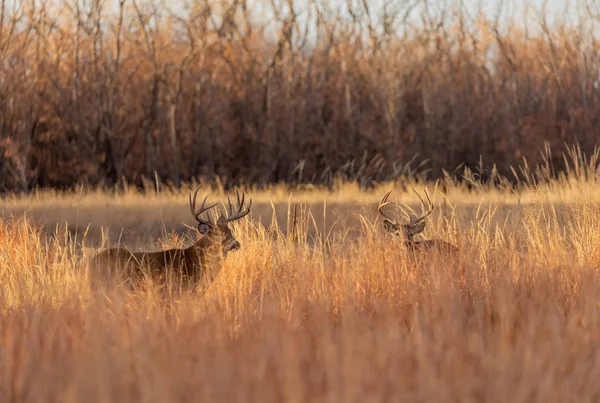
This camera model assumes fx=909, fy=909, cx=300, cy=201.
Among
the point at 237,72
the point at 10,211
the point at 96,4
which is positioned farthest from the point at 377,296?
the point at 237,72

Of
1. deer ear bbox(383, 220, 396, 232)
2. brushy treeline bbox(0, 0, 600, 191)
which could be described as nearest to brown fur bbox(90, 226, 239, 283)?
deer ear bbox(383, 220, 396, 232)

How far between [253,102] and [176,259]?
10.7 meters

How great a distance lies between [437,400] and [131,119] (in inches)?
552

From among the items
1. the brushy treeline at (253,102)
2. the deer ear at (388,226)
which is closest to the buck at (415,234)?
the deer ear at (388,226)

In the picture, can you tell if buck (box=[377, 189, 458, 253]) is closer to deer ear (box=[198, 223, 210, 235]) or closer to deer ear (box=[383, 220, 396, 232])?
deer ear (box=[383, 220, 396, 232])

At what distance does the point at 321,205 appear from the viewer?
1058 cm

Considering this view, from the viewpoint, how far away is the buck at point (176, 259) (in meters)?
5.35

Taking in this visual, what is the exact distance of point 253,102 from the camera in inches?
634

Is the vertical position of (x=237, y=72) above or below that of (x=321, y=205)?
above

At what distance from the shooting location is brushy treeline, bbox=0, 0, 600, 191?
1536 centimetres

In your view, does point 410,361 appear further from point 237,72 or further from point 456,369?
point 237,72

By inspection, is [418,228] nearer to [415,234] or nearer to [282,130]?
[415,234]

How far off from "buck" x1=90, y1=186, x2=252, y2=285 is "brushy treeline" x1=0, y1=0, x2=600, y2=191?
9.51 meters

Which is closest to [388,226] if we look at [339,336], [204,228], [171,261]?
[204,228]
